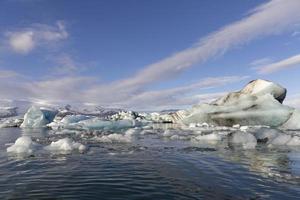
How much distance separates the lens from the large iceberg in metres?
45.2

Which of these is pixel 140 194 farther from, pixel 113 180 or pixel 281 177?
pixel 281 177

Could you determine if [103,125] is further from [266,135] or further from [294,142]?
[294,142]

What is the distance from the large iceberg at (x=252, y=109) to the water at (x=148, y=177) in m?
30.0

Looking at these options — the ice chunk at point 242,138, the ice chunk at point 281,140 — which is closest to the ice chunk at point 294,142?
the ice chunk at point 281,140

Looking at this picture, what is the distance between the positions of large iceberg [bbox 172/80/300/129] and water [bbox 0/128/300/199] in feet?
98.4

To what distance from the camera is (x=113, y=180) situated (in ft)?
35.1

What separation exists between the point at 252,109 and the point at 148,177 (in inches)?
1474

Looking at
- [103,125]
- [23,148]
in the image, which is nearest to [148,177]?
[23,148]

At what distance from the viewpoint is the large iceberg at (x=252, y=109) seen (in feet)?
148

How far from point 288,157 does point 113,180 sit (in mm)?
9680

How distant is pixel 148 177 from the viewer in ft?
36.9

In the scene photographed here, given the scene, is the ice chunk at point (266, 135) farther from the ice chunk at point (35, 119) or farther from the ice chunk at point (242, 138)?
the ice chunk at point (35, 119)

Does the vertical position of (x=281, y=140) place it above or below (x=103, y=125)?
below

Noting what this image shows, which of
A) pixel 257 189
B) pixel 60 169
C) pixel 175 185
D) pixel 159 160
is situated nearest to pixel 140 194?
pixel 175 185
